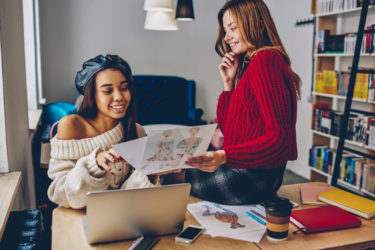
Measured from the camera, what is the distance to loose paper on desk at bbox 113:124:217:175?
3.28ft

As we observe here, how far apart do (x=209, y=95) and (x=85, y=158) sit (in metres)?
4.27

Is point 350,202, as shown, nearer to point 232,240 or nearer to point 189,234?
point 232,240

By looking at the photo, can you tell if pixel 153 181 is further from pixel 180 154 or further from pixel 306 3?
pixel 306 3

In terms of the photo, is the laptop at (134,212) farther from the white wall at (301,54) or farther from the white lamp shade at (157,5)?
the white wall at (301,54)

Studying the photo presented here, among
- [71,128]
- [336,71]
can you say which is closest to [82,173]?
[71,128]

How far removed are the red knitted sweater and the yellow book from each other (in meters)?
0.23

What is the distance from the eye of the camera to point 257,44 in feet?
5.41

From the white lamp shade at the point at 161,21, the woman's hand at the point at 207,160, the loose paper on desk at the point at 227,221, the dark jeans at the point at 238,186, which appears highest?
the white lamp shade at the point at 161,21

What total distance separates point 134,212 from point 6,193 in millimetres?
478

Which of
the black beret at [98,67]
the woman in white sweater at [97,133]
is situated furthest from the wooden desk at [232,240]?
the black beret at [98,67]

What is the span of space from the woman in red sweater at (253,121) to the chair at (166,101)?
3115 mm

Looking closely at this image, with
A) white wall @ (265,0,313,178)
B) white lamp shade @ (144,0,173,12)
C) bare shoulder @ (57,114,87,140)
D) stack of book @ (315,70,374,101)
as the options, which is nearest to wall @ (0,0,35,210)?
bare shoulder @ (57,114,87,140)

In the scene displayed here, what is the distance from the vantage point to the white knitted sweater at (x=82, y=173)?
1.29 m

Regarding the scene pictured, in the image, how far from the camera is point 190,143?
1.08m
